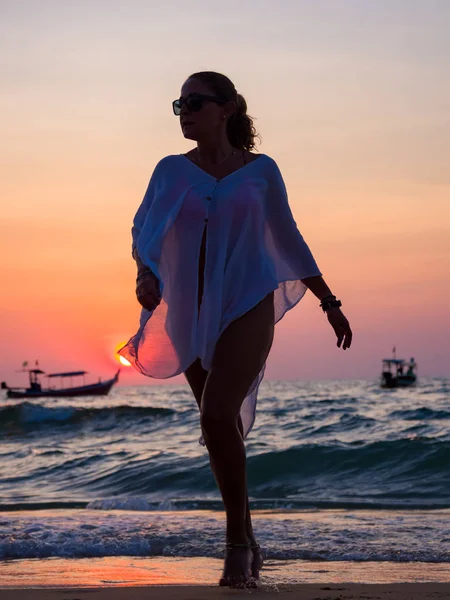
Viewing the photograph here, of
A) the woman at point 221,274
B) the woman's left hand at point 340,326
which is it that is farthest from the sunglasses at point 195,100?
the woman's left hand at point 340,326

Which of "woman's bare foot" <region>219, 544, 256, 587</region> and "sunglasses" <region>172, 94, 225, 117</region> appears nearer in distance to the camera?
"woman's bare foot" <region>219, 544, 256, 587</region>

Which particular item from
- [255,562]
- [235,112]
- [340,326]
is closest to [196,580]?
[255,562]

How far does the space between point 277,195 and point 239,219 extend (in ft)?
0.71

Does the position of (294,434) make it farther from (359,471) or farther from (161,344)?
(161,344)

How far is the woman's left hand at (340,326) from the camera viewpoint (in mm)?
3453

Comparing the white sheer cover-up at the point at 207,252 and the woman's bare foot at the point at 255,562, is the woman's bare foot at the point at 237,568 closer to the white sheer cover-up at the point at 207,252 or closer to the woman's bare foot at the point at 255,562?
the woman's bare foot at the point at 255,562

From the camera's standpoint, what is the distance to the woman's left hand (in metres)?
3.45

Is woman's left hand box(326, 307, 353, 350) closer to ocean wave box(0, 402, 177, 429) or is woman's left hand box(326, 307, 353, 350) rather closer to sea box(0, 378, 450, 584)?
sea box(0, 378, 450, 584)

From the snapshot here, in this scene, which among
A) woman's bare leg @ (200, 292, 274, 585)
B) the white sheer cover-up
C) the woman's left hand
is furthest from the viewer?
the woman's left hand

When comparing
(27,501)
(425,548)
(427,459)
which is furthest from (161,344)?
(427,459)

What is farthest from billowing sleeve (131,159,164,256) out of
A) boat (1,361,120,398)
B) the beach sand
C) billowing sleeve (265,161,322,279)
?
boat (1,361,120,398)

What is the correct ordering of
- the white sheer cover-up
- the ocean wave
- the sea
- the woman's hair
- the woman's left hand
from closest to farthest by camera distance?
the white sheer cover-up → the woman's left hand → the woman's hair → the sea → the ocean wave

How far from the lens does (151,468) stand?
11211 millimetres

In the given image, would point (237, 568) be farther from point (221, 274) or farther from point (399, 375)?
point (399, 375)
